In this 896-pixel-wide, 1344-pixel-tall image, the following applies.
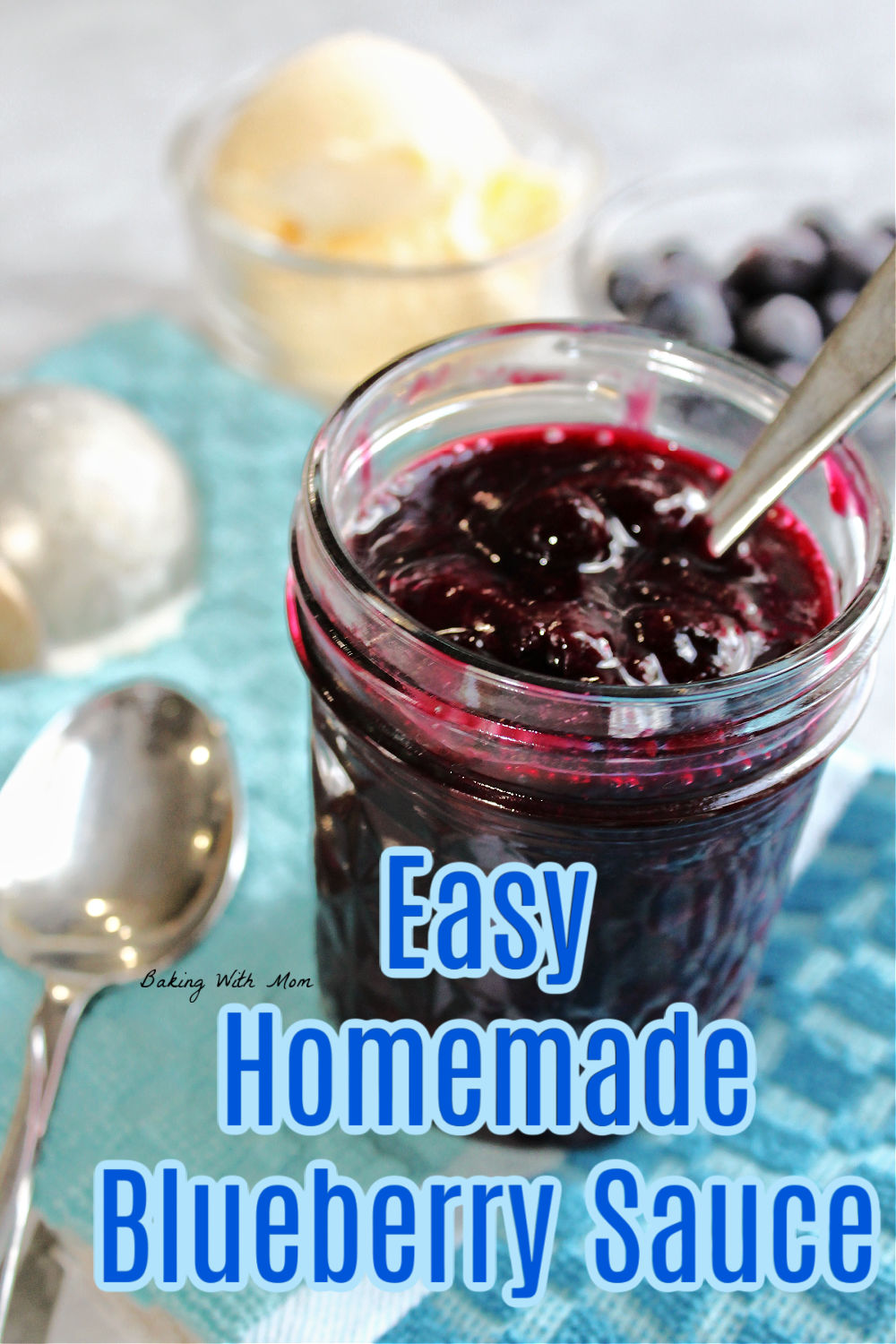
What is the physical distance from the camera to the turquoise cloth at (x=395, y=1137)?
625 mm

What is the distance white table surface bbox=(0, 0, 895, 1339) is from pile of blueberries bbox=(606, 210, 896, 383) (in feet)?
0.73

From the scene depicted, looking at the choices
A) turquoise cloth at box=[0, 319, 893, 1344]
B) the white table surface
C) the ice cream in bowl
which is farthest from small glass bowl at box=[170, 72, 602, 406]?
turquoise cloth at box=[0, 319, 893, 1344]

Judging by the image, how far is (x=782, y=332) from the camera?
3.18 ft

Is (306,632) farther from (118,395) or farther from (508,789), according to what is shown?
(118,395)

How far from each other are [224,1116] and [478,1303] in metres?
0.15

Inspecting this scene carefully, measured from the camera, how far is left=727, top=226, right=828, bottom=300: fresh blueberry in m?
1.02

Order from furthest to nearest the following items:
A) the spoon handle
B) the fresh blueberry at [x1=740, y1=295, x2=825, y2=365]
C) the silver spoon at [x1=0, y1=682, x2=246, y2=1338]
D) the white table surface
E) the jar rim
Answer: the white table surface → the fresh blueberry at [x1=740, y1=295, x2=825, y2=365] → the silver spoon at [x1=0, y1=682, x2=246, y2=1338] → the spoon handle → the jar rim

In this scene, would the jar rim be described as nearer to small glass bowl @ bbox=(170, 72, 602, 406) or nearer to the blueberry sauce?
the blueberry sauce

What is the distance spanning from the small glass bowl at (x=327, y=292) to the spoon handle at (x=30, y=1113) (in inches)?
23.6

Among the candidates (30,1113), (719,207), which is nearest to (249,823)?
(30,1113)

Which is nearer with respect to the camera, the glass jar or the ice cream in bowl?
the glass jar

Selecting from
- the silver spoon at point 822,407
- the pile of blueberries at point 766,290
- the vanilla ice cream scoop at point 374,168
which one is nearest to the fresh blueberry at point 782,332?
the pile of blueberries at point 766,290

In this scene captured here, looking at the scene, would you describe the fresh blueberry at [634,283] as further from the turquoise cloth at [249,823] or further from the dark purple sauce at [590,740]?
the dark purple sauce at [590,740]

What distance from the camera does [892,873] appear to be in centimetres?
77
